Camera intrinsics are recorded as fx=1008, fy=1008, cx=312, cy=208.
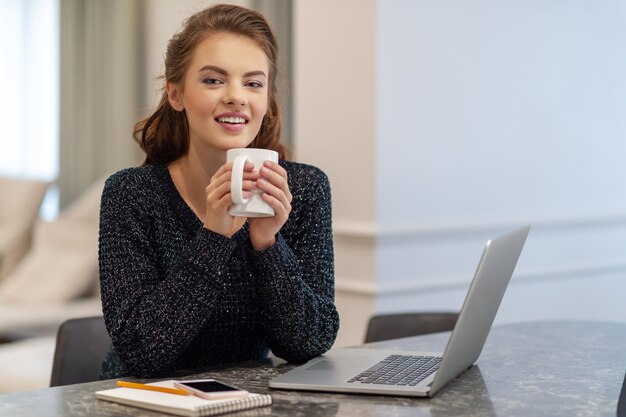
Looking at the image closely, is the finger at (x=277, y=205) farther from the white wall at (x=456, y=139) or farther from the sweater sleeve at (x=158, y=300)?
the white wall at (x=456, y=139)

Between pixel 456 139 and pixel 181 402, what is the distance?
92.1 inches

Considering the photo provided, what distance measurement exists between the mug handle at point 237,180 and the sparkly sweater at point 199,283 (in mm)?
182

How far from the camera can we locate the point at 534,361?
1.86m

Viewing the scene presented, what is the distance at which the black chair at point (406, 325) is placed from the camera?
2.44m

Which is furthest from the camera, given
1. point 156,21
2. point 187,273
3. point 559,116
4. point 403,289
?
point 156,21

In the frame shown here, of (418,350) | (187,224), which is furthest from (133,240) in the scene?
(418,350)

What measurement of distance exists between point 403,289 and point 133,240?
178 cm

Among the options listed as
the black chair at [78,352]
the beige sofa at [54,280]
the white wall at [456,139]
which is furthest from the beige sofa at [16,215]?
the black chair at [78,352]

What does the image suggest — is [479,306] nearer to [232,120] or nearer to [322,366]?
[322,366]

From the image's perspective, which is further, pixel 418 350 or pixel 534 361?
pixel 418 350

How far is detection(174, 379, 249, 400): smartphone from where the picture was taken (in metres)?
1.46

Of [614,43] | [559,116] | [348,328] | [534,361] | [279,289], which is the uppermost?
[614,43]

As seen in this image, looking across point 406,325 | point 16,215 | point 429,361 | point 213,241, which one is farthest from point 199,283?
point 16,215

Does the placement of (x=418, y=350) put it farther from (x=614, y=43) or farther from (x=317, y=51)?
(x=614, y=43)
